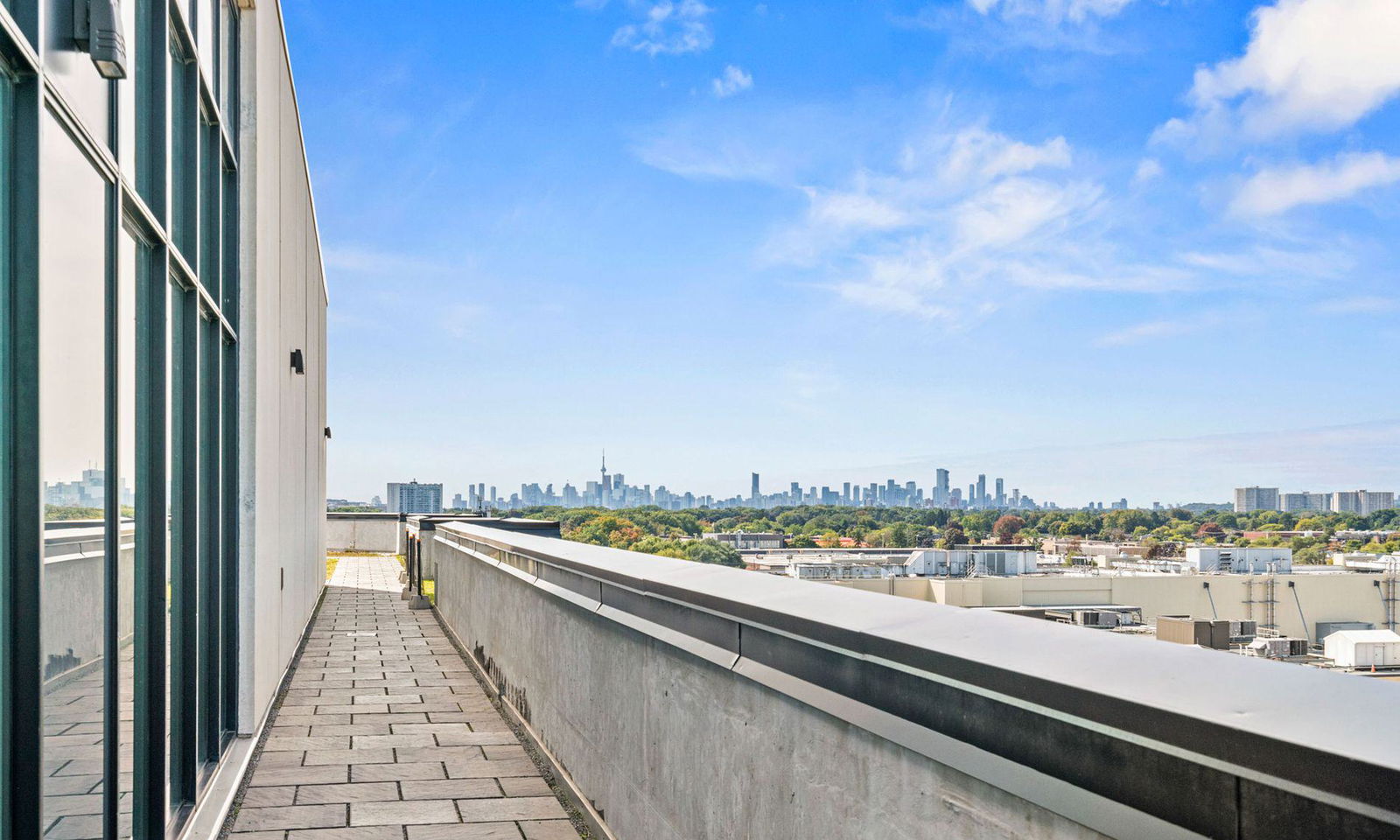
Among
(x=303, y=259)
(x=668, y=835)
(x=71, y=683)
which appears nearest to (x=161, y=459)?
(x=71, y=683)

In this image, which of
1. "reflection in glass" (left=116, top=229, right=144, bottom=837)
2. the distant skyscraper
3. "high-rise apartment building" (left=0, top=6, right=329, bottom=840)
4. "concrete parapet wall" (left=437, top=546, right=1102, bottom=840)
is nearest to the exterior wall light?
"high-rise apartment building" (left=0, top=6, right=329, bottom=840)

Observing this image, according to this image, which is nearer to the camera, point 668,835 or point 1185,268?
point 668,835

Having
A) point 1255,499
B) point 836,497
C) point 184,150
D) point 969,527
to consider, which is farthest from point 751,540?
point 836,497

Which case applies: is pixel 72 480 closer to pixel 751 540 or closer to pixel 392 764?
pixel 392 764

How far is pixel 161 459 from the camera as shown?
4781 millimetres

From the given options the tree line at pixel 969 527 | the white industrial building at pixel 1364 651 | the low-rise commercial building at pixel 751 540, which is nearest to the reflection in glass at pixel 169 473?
the white industrial building at pixel 1364 651

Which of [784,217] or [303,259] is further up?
[784,217]

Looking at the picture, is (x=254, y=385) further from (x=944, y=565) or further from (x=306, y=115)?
(x=944, y=565)

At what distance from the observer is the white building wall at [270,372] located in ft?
25.0

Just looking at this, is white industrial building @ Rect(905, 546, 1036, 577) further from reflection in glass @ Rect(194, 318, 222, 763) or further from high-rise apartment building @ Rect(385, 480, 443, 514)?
high-rise apartment building @ Rect(385, 480, 443, 514)

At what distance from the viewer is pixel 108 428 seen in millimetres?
3820

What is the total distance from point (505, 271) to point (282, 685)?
118 meters

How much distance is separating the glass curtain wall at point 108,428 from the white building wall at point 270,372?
3.09 feet

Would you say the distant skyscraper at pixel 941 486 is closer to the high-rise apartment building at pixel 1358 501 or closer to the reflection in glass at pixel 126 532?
the high-rise apartment building at pixel 1358 501
